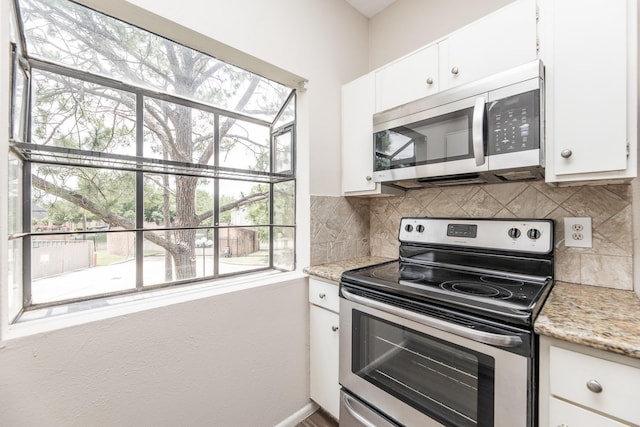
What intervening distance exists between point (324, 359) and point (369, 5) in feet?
8.14

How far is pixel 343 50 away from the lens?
6.47ft

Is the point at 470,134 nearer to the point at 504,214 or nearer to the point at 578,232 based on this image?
the point at 504,214

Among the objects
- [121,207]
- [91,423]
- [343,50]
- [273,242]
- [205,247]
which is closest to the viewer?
[91,423]

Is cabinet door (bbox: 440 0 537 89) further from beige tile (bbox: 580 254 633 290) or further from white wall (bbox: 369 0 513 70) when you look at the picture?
beige tile (bbox: 580 254 633 290)

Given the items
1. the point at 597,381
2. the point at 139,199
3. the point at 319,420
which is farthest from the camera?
the point at 319,420

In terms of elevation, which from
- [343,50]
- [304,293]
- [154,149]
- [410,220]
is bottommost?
[304,293]

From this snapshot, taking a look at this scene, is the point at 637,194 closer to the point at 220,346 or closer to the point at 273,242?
the point at 273,242

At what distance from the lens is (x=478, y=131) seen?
1.15 meters

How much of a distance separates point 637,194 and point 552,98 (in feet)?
1.72

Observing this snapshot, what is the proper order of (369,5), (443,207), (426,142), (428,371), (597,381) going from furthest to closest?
1. (369,5)
2. (443,207)
3. (426,142)
4. (428,371)
5. (597,381)

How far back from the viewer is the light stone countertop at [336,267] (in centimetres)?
151

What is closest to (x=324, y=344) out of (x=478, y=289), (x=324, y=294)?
(x=324, y=294)

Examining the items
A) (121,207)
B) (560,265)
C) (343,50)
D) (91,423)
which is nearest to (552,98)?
(560,265)

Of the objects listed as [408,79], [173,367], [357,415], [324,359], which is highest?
[408,79]
